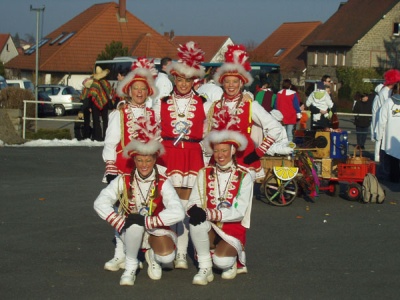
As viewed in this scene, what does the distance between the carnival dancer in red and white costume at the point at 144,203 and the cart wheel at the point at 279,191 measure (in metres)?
Result: 4.83

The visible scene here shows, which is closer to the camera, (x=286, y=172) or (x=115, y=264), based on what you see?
(x=115, y=264)

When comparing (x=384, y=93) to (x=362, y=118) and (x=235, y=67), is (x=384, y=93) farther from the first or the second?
(x=235, y=67)

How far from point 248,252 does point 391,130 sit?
21.6ft

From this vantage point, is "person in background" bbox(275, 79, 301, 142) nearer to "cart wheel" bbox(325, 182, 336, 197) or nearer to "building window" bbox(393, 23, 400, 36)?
"cart wheel" bbox(325, 182, 336, 197)

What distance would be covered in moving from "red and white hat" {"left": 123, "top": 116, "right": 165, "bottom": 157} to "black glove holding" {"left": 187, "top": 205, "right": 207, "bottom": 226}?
25.2 inches

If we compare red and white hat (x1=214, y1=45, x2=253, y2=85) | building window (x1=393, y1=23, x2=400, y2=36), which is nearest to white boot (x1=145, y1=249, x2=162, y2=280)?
red and white hat (x1=214, y1=45, x2=253, y2=85)

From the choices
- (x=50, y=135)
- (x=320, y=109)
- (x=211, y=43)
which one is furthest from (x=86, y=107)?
(x=211, y=43)

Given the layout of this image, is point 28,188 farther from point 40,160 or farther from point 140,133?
point 140,133

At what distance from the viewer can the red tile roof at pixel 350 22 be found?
71812 mm

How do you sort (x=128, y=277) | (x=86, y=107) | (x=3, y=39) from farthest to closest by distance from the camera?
(x=3, y=39) → (x=86, y=107) → (x=128, y=277)

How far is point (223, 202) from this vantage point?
7434 mm

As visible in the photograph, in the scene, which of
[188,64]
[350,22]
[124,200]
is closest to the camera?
[124,200]

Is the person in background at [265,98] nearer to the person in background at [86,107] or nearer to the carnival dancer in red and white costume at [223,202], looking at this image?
the person in background at [86,107]

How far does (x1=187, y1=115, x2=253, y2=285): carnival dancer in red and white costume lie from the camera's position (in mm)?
7273
